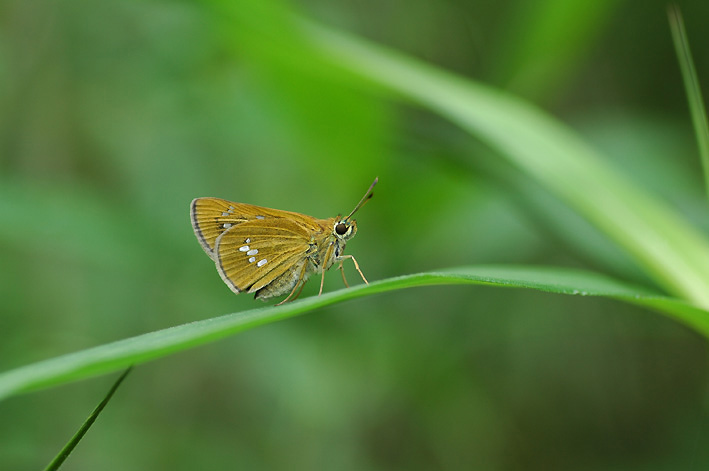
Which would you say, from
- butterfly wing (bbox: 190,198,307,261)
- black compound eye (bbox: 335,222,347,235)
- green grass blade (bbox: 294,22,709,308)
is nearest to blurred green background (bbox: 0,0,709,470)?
green grass blade (bbox: 294,22,709,308)

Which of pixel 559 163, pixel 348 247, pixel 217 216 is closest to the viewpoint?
pixel 559 163

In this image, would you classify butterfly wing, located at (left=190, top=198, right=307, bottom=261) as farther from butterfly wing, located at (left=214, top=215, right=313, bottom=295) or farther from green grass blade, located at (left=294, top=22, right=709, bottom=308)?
green grass blade, located at (left=294, top=22, right=709, bottom=308)

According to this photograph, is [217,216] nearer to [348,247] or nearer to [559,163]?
[348,247]

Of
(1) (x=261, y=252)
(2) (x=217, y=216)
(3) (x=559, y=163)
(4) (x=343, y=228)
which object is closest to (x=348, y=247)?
(4) (x=343, y=228)

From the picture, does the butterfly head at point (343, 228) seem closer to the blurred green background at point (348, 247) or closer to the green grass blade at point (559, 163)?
the blurred green background at point (348, 247)

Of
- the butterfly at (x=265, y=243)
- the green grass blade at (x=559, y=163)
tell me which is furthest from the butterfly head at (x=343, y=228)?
the green grass blade at (x=559, y=163)

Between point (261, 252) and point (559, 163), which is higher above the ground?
point (559, 163)
